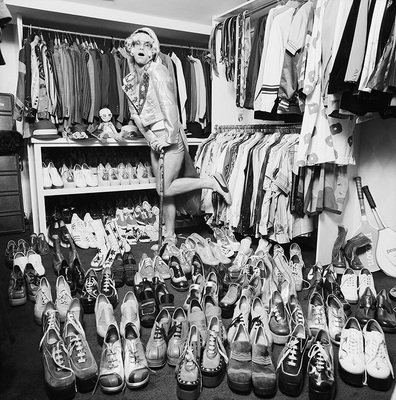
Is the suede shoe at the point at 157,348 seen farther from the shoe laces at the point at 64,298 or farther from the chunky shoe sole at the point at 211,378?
the shoe laces at the point at 64,298

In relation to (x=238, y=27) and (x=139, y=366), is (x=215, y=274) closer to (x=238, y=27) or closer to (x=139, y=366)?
(x=139, y=366)

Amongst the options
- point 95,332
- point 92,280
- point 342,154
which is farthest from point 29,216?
point 342,154

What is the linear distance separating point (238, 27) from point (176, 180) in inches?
49.0

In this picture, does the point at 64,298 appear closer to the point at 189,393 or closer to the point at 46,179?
the point at 189,393

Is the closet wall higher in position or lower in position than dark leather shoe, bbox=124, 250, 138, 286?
higher

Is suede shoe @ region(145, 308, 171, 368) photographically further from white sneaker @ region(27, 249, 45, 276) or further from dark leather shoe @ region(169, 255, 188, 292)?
white sneaker @ region(27, 249, 45, 276)

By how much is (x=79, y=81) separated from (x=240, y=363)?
252 cm

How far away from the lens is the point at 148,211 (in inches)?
137

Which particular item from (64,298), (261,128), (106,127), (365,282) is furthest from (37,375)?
(261,128)

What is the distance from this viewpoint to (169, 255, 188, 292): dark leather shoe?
212cm

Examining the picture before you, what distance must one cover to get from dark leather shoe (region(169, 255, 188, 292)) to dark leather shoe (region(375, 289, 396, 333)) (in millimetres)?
971

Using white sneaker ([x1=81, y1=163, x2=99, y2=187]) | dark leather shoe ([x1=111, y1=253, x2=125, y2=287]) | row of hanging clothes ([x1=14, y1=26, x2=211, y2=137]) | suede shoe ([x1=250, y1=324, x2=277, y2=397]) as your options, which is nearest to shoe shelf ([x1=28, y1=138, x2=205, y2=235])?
white sneaker ([x1=81, y1=163, x2=99, y2=187])

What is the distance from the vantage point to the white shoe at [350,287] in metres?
1.98

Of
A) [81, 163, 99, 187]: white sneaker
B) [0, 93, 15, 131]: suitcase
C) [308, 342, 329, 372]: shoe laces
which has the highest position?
[0, 93, 15, 131]: suitcase
